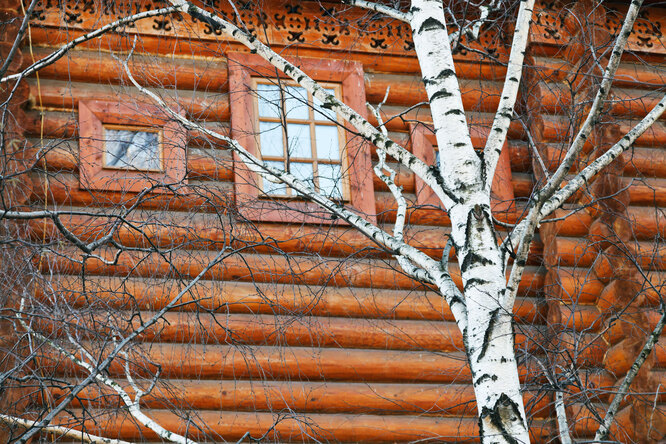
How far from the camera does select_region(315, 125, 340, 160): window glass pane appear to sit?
7.54 m

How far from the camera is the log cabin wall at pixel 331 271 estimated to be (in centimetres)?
617

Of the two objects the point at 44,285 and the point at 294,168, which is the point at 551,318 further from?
the point at 44,285

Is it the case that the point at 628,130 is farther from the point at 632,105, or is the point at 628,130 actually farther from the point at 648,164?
the point at 648,164

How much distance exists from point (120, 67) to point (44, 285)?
2917mm

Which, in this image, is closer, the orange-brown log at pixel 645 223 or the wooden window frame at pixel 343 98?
the wooden window frame at pixel 343 98

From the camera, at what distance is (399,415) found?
21.6 feet

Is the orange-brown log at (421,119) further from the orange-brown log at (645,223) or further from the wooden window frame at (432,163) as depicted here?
the orange-brown log at (645,223)

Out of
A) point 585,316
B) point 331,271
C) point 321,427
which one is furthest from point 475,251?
point 585,316

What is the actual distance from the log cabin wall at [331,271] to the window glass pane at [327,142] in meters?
0.51

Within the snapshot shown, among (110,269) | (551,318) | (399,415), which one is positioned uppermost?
(110,269)

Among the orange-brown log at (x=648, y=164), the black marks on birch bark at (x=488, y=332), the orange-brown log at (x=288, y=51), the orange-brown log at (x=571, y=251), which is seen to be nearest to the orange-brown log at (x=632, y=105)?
the orange-brown log at (x=648, y=164)

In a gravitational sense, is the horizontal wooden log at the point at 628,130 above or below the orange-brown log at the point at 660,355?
above

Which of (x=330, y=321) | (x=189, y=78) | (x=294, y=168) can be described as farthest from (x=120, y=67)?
(x=330, y=321)

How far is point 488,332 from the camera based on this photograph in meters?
3.85
